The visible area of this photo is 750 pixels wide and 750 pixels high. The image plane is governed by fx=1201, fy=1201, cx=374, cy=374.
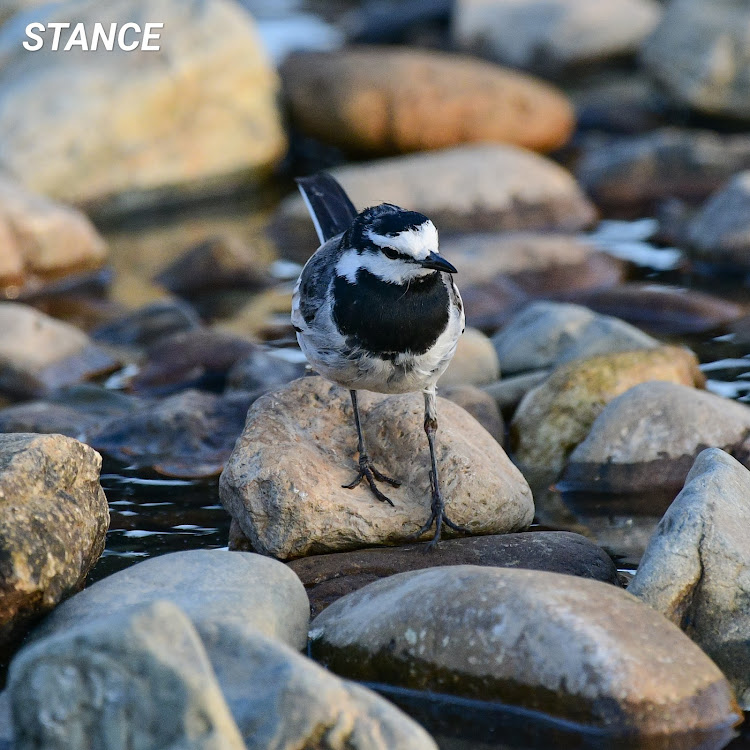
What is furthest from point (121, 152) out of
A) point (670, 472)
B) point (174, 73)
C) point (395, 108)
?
point (670, 472)

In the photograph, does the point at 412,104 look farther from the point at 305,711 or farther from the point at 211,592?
the point at 305,711

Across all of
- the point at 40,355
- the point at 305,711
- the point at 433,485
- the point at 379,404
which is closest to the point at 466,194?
the point at 40,355

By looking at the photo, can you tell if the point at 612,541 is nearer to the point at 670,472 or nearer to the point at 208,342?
the point at 670,472

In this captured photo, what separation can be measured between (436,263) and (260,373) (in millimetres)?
3590

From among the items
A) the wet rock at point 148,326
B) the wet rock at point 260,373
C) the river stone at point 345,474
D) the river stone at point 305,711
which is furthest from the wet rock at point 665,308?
the river stone at point 305,711

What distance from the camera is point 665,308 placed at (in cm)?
1001

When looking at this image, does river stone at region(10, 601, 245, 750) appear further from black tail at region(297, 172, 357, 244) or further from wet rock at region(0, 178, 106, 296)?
wet rock at region(0, 178, 106, 296)

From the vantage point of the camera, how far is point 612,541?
253 inches

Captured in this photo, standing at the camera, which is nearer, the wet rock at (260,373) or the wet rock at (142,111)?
the wet rock at (260,373)

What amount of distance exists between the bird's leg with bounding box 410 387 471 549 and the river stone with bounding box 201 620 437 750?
1873 mm

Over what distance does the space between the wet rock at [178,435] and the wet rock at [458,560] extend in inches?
78.0

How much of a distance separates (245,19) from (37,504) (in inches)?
421

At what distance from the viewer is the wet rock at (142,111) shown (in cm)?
1325

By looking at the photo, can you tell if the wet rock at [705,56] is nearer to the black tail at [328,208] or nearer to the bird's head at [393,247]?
the black tail at [328,208]
